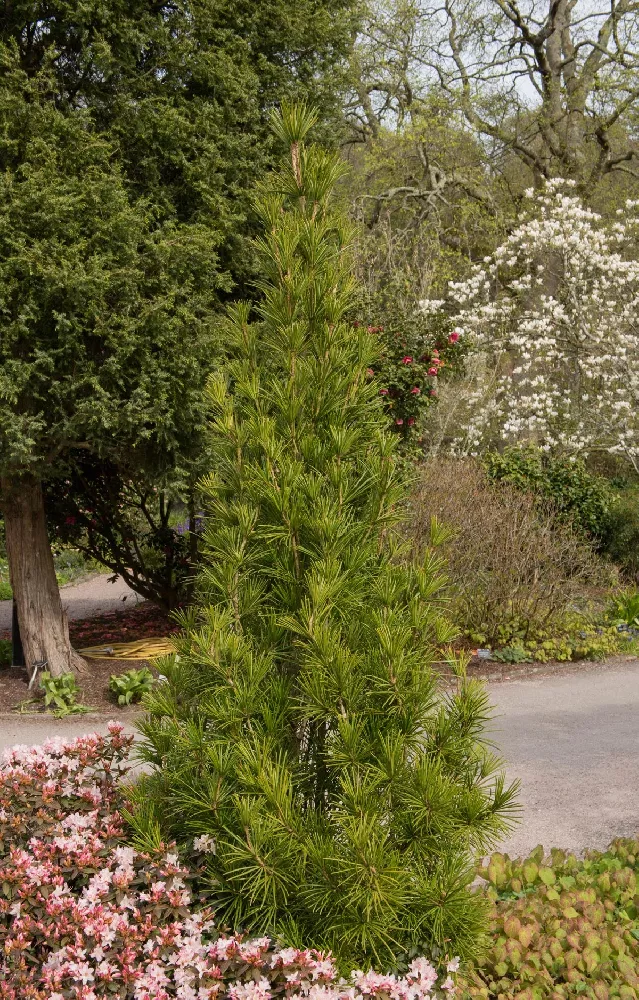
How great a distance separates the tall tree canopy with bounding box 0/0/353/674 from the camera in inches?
221

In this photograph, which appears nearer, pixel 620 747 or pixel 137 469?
pixel 620 747

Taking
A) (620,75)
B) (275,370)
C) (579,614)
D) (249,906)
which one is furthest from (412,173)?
(249,906)

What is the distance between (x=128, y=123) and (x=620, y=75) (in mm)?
13048

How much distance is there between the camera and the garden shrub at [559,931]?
9.57 ft

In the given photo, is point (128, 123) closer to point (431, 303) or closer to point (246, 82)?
point (246, 82)

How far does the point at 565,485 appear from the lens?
11.4 m

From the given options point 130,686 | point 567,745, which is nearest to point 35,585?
point 130,686

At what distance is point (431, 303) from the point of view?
11.4 m

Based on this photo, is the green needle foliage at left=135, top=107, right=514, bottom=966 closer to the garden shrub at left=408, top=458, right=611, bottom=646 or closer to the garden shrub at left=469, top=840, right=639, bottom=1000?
the garden shrub at left=469, top=840, right=639, bottom=1000

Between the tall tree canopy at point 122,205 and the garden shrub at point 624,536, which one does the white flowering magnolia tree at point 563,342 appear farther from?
the tall tree canopy at point 122,205

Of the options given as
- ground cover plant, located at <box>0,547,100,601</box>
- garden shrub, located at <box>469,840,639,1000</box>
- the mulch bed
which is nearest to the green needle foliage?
garden shrub, located at <box>469,840,639,1000</box>

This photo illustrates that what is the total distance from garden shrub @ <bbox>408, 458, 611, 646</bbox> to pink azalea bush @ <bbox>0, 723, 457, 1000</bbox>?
5529mm

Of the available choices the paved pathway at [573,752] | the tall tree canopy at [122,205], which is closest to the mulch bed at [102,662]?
the tall tree canopy at [122,205]

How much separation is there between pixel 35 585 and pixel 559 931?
17.3 feet
